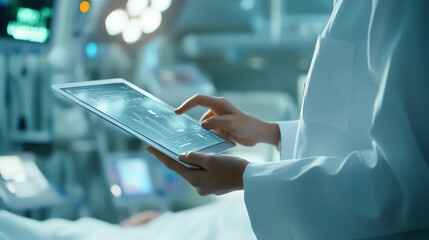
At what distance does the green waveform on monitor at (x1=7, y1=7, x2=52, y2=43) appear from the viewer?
5.16 ft

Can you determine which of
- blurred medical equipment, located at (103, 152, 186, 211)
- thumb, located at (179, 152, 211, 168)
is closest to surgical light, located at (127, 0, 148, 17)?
blurred medical equipment, located at (103, 152, 186, 211)

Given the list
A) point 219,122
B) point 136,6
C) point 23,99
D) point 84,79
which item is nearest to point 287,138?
point 219,122

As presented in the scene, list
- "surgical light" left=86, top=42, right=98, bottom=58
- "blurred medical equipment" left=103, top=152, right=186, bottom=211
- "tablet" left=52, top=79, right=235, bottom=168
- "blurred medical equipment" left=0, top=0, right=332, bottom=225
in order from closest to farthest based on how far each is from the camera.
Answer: "tablet" left=52, top=79, right=235, bottom=168 < "blurred medical equipment" left=0, top=0, right=332, bottom=225 < "blurred medical equipment" left=103, top=152, right=186, bottom=211 < "surgical light" left=86, top=42, right=98, bottom=58

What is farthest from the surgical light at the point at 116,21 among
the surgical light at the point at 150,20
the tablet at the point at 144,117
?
the tablet at the point at 144,117

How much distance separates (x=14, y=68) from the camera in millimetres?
2023

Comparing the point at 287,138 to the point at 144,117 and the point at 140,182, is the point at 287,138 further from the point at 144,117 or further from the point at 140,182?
the point at 140,182

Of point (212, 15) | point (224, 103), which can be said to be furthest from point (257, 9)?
point (224, 103)

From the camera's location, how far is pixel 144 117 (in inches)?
33.1

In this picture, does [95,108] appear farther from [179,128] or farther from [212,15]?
[212,15]

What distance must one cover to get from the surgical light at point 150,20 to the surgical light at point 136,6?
0.10 ft

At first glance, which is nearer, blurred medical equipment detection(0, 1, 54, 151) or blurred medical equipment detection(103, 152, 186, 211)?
blurred medical equipment detection(103, 152, 186, 211)

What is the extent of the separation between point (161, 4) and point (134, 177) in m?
0.77

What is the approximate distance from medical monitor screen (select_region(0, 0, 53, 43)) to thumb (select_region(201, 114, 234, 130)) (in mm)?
977

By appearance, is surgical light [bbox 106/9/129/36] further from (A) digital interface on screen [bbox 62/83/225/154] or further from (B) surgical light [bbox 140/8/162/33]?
(A) digital interface on screen [bbox 62/83/225/154]
